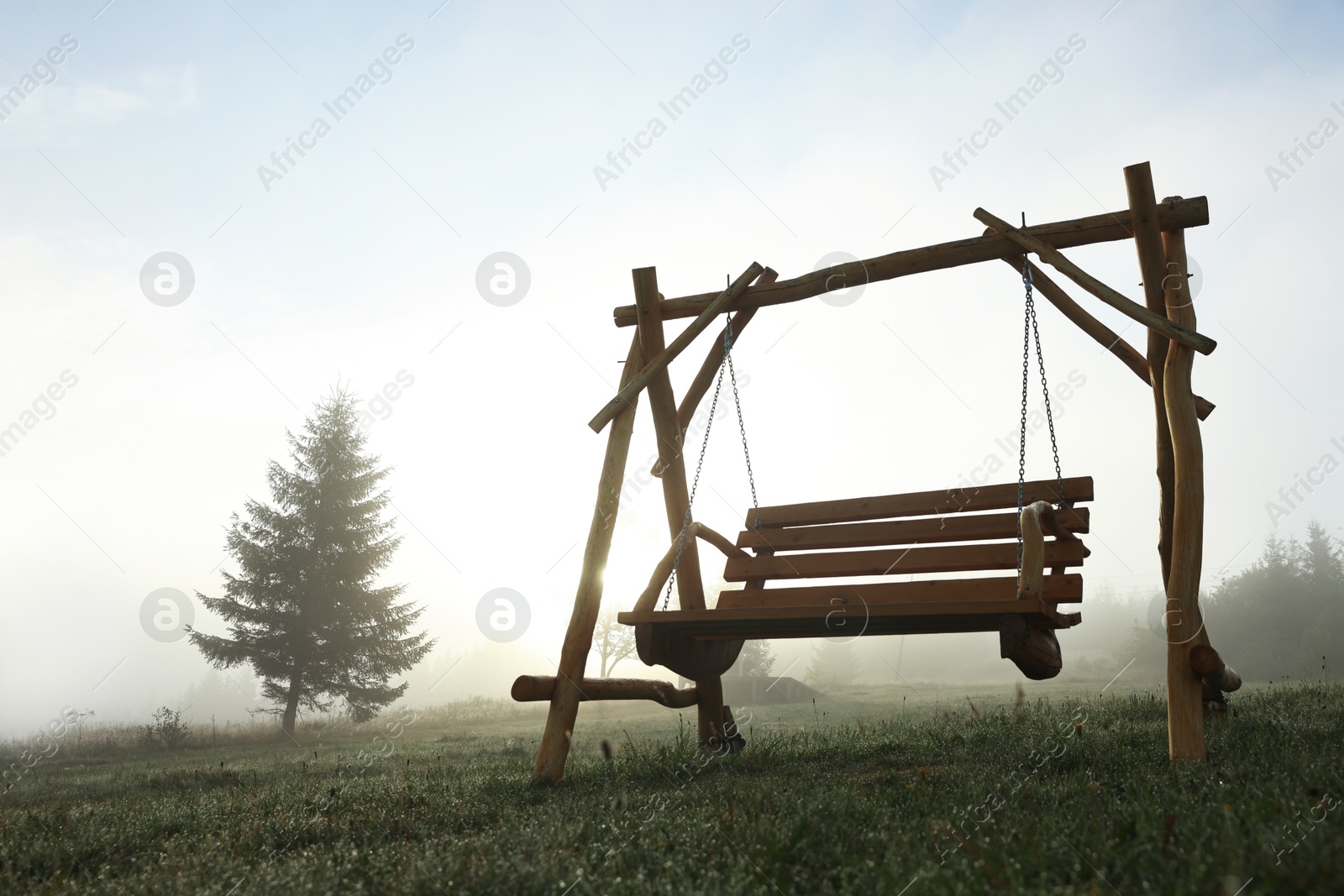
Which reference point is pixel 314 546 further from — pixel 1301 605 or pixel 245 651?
pixel 1301 605

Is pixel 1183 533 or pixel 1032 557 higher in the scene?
pixel 1183 533

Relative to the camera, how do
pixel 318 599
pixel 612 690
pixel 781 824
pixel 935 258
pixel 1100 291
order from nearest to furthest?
1. pixel 781 824
2. pixel 1100 291
3. pixel 612 690
4. pixel 935 258
5. pixel 318 599

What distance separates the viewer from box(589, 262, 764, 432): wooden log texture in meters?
6.09

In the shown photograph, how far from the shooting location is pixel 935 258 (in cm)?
594

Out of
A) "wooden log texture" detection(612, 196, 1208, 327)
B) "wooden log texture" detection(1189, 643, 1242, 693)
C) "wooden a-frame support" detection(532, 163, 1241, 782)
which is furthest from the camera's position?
"wooden log texture" detection(612, 196, 1208, 327)

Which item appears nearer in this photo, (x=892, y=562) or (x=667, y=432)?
(x=892, y=562)

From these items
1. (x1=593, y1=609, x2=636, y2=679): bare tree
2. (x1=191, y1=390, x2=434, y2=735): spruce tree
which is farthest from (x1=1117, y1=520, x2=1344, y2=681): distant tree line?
(x1=191, y1=390, x2=434, y2=735): spruce tree

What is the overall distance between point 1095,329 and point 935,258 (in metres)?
1.21

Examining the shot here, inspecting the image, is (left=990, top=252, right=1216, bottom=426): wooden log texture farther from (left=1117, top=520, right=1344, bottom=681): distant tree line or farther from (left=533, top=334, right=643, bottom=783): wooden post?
(left=1117, top=520, right=1344, bottom=681): distant tree line

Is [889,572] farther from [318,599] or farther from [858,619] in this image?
[318,599]

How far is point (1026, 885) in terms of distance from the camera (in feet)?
7.46

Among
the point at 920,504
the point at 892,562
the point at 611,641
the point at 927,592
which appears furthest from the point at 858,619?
the point at 611,641

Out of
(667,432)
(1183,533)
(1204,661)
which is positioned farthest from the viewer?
(667,432)

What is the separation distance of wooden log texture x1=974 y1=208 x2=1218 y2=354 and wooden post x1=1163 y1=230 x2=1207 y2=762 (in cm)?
12
